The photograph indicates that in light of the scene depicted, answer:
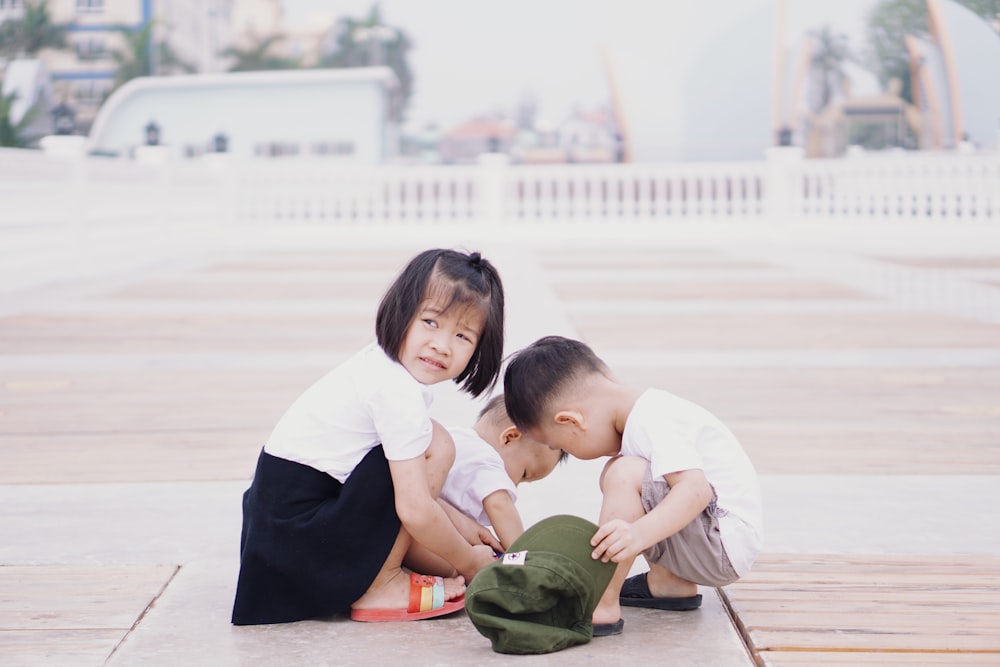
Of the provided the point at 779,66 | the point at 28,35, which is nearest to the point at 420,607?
the point at 779,66

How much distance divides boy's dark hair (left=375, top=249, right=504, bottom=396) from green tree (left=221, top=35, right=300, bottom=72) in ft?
195

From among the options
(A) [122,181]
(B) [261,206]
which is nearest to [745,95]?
(B) [261,206]

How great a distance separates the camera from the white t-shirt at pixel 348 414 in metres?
2.36

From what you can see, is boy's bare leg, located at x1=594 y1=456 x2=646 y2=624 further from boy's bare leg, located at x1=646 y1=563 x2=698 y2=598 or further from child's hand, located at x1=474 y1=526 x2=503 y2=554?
child's hand, located at x1=474 y1=526 x2=503 y2=554

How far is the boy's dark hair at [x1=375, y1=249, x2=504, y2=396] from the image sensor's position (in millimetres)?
2404

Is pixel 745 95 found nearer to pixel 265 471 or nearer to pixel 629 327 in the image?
pixel 629 327

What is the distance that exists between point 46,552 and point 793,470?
210cm

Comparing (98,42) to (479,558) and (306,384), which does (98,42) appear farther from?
(479,558)

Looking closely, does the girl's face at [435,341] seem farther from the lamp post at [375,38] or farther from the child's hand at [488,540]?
the lamp post at [375,38]

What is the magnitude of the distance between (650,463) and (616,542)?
0.22 metres

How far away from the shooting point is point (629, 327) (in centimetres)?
714

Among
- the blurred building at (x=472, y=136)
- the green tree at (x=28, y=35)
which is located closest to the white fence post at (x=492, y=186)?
the blurred building at (x=472, y=136)

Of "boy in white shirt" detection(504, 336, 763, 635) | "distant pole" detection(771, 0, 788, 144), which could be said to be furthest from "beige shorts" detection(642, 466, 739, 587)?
"distant pole" detection(771, 0, 788, 144)

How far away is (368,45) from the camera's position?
234ft
